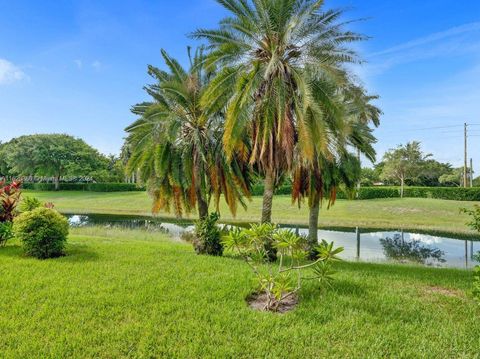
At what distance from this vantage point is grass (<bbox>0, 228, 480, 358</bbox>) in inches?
170

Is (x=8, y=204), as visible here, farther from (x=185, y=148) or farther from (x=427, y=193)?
(x=427, y=193)

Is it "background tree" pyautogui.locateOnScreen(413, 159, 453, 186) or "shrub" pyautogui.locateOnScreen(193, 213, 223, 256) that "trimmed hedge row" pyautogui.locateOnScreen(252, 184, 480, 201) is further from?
"shrub" pyautogui.locateOnScreen(193, 213, 223, 256)

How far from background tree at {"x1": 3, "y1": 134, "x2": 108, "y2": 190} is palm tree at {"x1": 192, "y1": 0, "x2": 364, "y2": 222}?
45.8 metres

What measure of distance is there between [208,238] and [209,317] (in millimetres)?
5163

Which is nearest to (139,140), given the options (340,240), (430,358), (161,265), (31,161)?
(161,265)

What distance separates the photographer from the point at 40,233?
8484 millimetres

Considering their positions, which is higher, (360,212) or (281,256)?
(281,256)

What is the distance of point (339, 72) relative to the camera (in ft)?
30.6

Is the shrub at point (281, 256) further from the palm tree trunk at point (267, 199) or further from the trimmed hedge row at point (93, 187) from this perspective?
the trimmed hedge row at point (93, 187)

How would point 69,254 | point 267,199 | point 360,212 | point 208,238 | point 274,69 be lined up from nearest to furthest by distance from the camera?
1. point 69,254
2. point 274,69
3. point 208,238
4. point 267,199
5. point 360,212

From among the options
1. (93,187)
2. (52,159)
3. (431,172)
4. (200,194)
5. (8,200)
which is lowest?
(8,200)

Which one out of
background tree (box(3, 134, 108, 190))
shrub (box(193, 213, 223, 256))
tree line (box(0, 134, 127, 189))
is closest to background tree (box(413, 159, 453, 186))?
shrub (box(193, 213, 223, 256))

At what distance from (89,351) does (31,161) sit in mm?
56681

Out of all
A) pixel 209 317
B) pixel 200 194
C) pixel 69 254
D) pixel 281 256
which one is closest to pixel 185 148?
pixel 200 194
